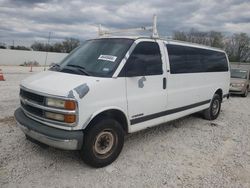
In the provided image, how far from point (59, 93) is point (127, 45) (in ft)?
4.94

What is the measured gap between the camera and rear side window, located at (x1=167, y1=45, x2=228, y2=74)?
509 cm

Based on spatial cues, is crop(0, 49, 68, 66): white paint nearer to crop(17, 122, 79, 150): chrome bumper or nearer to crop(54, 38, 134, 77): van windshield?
crop(54, 38, 134, 77): van windshield

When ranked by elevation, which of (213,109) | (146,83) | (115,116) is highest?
(146,83)

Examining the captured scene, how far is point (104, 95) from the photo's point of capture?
3.69 metres

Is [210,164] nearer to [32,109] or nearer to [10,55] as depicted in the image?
[32,109]

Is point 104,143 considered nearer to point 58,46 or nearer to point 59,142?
point 59,142

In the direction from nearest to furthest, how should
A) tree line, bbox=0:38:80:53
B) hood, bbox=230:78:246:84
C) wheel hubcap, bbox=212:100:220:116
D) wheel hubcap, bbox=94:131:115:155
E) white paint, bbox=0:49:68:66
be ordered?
1. wheel hubcap, bbox=94:131:115:155
2. wheel hubcap, bbox=212:100:220:116
3. hood, bbox=230:78:246:84
4. white paint, bbox=0:49:68:66
5. tree line, bbox=0:38:80:53

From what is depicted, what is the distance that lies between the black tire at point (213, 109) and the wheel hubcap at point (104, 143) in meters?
3.98

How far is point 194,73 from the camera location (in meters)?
5.83

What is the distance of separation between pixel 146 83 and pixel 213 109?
3.69m

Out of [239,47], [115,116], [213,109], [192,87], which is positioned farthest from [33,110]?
[239,47]

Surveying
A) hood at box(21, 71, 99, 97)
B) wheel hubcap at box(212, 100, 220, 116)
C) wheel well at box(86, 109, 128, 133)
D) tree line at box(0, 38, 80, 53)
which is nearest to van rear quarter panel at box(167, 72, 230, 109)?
wheel hubcap at box(212, 100, 220, 116)

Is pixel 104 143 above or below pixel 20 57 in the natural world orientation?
below

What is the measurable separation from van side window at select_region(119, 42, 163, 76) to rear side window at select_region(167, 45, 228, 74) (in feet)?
1.45
